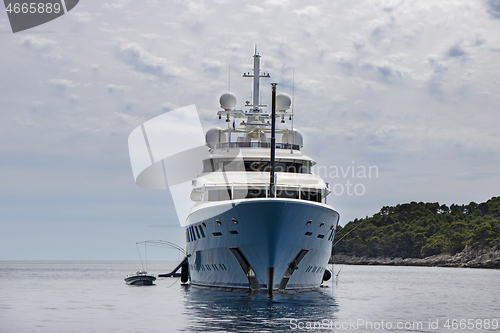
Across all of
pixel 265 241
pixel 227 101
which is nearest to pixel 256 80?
pixel 227 101

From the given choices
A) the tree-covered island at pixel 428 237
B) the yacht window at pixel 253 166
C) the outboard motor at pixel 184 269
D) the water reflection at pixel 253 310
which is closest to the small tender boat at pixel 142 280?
the outboard motor at pixel 184 269

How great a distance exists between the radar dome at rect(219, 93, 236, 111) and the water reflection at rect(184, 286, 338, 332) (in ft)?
54.9

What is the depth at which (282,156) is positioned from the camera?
41.7 metres

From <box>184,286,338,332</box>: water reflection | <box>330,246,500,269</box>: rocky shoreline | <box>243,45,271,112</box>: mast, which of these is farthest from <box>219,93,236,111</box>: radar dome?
<box>330,246,500,269</box>: rocky shoreline

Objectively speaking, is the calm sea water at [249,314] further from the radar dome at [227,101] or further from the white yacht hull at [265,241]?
the radar dome at [227,101]

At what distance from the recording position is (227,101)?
49969 millimetres

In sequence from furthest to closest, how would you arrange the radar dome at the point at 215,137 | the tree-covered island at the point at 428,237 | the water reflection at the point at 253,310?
the tree-covered island at the point at 428,237 → the radar dome at the point at 215,137 → the water reflection at the point at 253,310

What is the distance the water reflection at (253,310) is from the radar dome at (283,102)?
54.4ft

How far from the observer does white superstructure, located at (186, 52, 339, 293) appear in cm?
3325

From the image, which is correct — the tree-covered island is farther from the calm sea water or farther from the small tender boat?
the calm sea water

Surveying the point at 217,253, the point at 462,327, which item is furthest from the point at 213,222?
the point at 462,327

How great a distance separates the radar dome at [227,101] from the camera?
4997 cm

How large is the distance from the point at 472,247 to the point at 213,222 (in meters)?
106

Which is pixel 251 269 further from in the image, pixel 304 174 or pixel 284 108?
pixel 284 108
